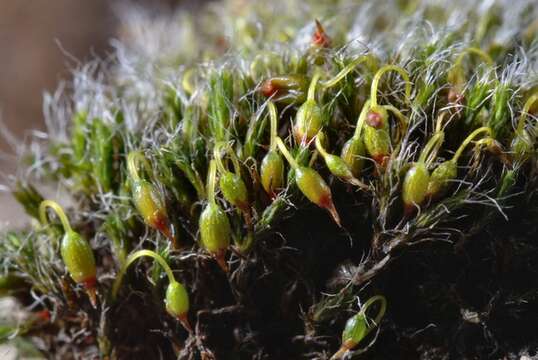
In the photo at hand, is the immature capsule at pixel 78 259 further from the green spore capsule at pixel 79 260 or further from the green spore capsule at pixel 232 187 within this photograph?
the green spore capsule at pixel 232 187

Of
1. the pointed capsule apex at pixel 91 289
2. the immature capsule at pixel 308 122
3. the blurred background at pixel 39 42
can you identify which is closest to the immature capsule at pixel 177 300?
the pointed capsule apex at pixel 91 289

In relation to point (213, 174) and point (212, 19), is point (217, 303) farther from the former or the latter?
point (212, 19)

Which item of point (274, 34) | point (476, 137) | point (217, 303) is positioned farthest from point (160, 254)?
point (274, 34)

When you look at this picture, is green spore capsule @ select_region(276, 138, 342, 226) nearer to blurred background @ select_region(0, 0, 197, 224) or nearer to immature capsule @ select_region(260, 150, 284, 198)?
immature capsule @ select_region(260, 150, 284, 198)

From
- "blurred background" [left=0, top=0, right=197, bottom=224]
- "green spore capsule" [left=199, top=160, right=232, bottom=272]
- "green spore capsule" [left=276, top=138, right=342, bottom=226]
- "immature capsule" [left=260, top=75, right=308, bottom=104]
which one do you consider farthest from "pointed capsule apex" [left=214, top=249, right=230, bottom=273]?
"blurred background" [left=0, top=0, right=197, bottom=224]

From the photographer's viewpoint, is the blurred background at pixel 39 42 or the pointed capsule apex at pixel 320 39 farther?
the blurred background at pixel 39 42

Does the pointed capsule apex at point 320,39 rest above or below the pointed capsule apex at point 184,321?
above

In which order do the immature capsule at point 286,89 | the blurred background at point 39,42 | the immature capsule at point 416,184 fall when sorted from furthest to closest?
the blurred background at point 39,42, the immature capsule at point 286,89, the immature capsule at point 416,184

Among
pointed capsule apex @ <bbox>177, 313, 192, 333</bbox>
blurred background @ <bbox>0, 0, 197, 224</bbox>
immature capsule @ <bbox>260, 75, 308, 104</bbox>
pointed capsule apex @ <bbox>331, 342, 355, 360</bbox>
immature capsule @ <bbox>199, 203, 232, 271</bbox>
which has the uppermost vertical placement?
blurred background @ <bbox>0, 0, 197, 224</bbox>
